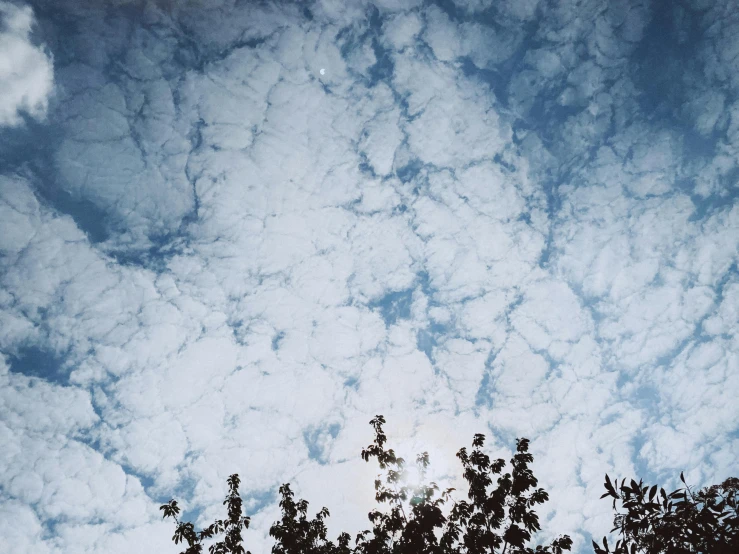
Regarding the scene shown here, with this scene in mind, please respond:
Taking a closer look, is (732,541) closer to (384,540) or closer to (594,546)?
(594,546)

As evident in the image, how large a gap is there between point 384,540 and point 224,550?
480cm

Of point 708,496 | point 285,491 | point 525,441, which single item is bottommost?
point 708,496

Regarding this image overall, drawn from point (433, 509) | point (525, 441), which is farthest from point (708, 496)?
point (433, 509)

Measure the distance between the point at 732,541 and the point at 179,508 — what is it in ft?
39.7

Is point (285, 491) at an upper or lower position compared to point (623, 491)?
upper

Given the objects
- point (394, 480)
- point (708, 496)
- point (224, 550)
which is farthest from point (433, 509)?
point (708, 496)

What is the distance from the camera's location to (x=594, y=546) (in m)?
5.31

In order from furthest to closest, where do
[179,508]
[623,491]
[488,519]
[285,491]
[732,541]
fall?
[285,491] → [488,519] → [179,508] → [623,491] → [732,541]

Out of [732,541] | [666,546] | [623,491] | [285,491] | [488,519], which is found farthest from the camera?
[285,491]

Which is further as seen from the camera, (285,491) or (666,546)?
(285,491)

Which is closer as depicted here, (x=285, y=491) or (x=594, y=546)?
(x=594, y=546)

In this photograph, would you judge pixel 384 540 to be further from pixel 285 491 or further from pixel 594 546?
pixel 594 546

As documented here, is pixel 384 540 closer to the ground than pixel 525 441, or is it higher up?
closer to the ground

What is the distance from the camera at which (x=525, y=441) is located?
37.3ft
